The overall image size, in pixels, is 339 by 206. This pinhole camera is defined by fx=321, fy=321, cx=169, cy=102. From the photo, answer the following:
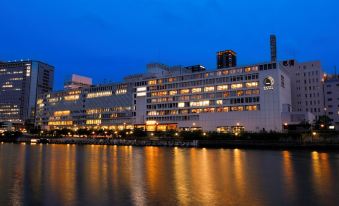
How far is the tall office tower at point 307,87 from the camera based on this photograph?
178 m

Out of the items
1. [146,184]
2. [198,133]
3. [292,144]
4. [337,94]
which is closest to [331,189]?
[146,184]

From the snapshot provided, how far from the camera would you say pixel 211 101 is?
534ft

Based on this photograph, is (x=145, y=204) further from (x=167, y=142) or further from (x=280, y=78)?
(x=280, y=78)

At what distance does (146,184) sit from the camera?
34.3 meters

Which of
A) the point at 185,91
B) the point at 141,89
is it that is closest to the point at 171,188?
the point at 185,91

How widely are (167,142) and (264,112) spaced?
46.1 meters

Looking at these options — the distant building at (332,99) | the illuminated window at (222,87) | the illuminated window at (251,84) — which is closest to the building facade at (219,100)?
the illuminated window at (222,87)

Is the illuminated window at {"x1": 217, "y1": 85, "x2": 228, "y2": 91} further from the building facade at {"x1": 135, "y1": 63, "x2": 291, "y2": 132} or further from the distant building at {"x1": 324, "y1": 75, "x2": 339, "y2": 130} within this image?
the distant building at {"x1": 324, "y1": 75, "x2": 339, "y2": 130}

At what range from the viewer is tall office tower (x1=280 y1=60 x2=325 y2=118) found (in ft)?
583

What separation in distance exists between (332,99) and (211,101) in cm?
6920

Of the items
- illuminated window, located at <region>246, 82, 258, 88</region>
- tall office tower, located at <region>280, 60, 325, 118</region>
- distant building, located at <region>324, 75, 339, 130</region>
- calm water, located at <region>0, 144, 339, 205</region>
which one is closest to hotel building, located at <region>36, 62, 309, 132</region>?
illuminated window, located at <region>246, 82, 258, 88</region>

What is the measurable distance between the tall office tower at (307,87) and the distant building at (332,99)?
99.9 inches

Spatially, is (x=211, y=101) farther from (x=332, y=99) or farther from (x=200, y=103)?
(x=332, y=99)

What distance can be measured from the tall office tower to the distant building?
2539 millimetres
